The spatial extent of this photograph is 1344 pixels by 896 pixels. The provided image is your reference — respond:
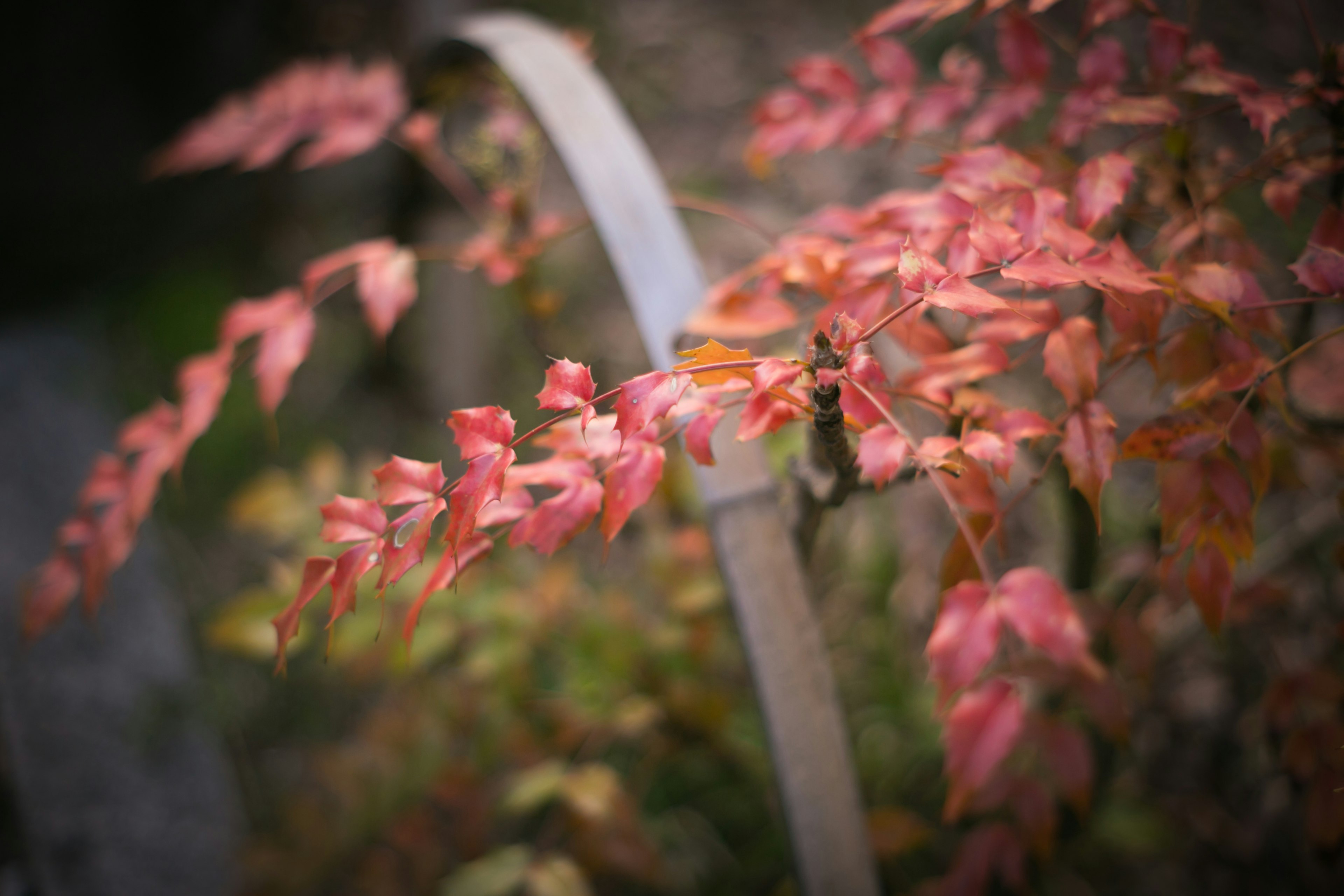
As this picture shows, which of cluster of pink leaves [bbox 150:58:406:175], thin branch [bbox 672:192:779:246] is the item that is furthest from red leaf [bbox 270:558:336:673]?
cluster of pink leaves [bbox 150:58:406:175]

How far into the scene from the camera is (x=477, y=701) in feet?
3.75

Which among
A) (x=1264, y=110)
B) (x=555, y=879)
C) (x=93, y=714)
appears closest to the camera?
(x=1264, y=110)

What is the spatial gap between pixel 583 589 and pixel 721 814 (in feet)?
1.43

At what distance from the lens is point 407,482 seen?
45 centimetres

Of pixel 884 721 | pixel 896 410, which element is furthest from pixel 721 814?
pixel 896 410

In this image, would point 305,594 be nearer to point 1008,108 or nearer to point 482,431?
point 482,431

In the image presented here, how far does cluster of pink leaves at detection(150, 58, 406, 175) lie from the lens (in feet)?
2.70

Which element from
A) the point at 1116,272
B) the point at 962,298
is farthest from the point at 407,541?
the point at 1116,272

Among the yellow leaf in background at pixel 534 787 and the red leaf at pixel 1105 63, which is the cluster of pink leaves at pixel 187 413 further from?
the red leaf at pixel 1105 63

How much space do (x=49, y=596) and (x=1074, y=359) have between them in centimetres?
91

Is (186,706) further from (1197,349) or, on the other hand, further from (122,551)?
(1197,349)

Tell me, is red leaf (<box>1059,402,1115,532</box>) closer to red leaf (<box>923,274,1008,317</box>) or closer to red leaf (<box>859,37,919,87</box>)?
red leaf (<box>923,274,1008,317</box>)

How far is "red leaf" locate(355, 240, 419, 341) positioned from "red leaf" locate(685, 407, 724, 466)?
1.14ft

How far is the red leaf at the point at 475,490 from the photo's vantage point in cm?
40
